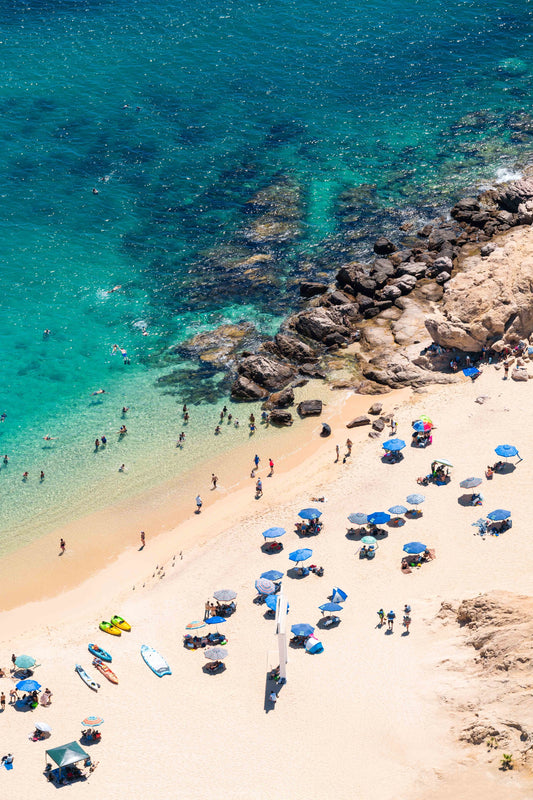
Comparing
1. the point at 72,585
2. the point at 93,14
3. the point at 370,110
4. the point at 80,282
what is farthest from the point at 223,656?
the point at 93,14

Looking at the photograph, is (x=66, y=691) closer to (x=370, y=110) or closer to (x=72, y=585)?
(x=72, y=585)

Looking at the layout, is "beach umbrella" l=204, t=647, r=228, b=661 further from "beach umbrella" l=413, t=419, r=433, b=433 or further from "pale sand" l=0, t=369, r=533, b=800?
"beach umbrella" l=413, t=419, r=433, b=433

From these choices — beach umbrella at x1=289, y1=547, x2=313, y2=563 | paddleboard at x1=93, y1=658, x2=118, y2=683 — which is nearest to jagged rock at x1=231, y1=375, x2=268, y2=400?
beach umbrella at x1=289, y1=547, x2=313, y2=563

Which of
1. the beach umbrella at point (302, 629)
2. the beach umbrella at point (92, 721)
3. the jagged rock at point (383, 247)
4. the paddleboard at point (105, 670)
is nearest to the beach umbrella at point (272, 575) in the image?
the beach umbrella at point (302, 629)

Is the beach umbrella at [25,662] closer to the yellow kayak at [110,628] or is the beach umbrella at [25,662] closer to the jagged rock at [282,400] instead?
the yellow kayak at [110,628]

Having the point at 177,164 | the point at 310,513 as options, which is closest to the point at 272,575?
the point at 310,513

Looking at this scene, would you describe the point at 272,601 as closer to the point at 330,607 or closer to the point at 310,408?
the point at 330,607
